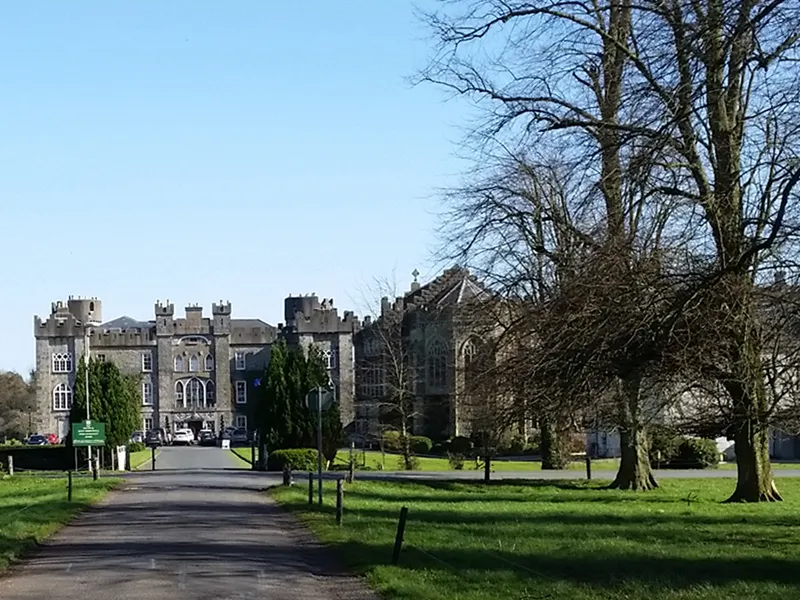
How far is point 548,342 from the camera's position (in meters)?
24.8

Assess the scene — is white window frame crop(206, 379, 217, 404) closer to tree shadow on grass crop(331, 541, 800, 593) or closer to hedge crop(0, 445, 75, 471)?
hedge crop(0, 445, 75, 471)

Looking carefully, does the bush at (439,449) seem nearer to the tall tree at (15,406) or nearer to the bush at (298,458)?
the bush at (298,458)

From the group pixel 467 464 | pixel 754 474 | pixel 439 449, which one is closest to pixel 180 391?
pixel 439 449

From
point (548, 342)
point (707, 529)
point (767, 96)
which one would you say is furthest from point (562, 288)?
point (767, 96)

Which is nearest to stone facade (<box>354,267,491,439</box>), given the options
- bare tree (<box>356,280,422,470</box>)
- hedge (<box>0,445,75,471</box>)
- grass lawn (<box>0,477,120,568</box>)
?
bare tree (<box>356,280,422,470</box>)

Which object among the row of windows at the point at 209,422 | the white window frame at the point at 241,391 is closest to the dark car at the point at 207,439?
the row of windows at the point at 209,422

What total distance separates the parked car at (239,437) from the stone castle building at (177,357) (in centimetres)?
541

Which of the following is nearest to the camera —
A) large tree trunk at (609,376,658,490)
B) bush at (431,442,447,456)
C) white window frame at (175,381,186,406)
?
large tree trunk at (609,376,658,490)

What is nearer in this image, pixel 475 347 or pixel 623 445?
pixel 623 445

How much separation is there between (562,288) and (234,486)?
1623 centimetres

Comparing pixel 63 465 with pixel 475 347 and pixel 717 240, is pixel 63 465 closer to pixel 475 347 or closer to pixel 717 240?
pixel 475 347

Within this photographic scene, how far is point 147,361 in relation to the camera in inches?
4557

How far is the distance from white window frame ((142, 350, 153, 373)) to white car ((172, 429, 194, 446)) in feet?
26.3

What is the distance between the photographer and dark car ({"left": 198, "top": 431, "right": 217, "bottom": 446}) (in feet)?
360
